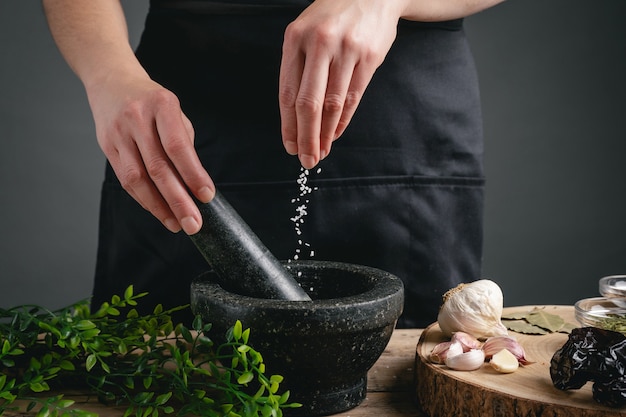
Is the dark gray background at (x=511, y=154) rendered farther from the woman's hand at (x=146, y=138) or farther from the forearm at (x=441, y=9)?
the woman's hand at (x=146, y=138)

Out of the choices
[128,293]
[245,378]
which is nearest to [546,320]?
[245,378]

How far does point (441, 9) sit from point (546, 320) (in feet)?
2.01

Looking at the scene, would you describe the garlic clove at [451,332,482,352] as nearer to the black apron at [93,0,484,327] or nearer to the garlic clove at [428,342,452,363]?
the garlic clove at [428,342,452,363]

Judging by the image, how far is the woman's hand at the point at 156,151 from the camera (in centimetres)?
118

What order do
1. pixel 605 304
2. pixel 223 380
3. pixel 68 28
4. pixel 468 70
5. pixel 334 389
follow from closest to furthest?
pixel 223 380 → pixel 334 389 → pixel 605 304 → pixel 68 28 → pixel 468 70

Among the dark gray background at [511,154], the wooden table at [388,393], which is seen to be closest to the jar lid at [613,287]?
the wooden table at [388,393]

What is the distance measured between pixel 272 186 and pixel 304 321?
2.02 feet

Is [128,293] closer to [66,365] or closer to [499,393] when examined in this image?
[66,365]

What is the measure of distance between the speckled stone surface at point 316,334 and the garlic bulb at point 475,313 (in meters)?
0.12

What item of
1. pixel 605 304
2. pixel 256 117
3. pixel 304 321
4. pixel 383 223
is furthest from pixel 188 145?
pixel 605 304

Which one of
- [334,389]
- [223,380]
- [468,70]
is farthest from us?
[468,70]

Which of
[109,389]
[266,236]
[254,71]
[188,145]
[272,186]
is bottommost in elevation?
[109,389]

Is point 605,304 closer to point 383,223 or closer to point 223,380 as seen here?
point 383,223

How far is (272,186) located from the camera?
1642mm
